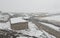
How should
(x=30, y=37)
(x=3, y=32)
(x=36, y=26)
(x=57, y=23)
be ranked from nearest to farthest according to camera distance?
1. (x=30, y=37)
2. (x=3, y=32)
3. (x=57, y=23)
4. (x=36, y=26)

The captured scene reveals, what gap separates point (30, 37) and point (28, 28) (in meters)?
0.31

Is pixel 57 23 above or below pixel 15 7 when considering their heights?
below

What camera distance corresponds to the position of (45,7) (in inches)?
99.7

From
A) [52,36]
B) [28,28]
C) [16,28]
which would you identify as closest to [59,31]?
[52,36]

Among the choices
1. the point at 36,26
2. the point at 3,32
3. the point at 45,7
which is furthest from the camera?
the point at 45,7

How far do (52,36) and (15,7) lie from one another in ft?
4.75

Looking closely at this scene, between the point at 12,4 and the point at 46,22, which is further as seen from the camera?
the point at 12,4

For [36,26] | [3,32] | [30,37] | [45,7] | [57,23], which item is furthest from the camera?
[45,7]

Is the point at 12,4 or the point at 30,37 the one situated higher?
the point at 12,4

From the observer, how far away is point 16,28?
165cm

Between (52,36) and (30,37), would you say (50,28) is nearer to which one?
(52,36)

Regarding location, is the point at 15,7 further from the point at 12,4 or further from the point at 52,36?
Answer: the point at 52,36

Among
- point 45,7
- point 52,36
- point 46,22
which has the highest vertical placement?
point 45,7

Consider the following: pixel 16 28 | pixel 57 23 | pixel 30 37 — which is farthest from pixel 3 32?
pixel 57 23
